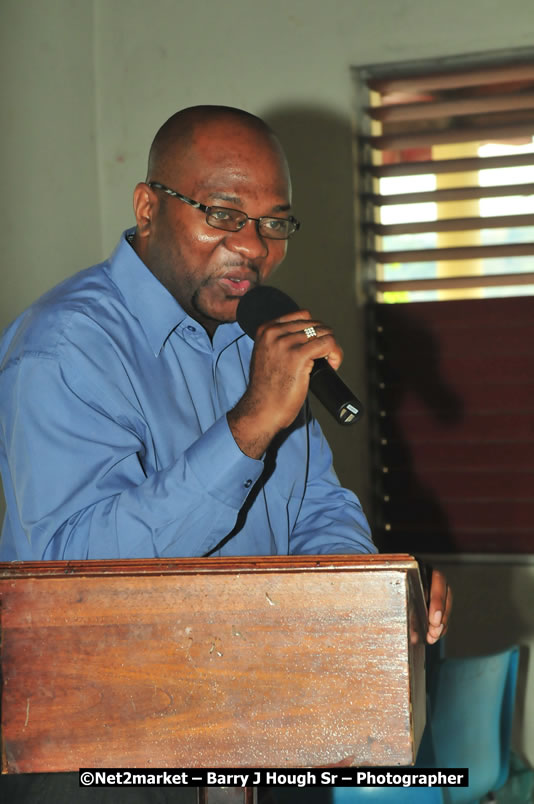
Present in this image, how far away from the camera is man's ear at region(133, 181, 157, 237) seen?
153cm

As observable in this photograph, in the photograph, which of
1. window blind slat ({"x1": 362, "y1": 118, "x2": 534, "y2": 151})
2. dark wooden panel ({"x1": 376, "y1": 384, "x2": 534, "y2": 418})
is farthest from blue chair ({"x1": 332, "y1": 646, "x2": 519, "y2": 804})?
window blind slat ({"x1": 362, "y1": 118, "x2": 534, "y2": 151})

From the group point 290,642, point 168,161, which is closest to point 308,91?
point 168,161

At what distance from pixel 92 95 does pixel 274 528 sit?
2.01 metres

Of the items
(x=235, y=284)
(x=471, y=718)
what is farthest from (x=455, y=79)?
(x=471, y=718)

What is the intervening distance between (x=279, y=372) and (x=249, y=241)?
420 millimetres

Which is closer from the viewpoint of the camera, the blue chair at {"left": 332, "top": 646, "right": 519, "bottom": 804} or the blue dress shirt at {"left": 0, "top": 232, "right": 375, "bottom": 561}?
the blue dress shirt at {"left": 0, "top": 232, "right": 375, "bottom": 561}

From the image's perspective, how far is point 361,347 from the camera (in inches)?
115

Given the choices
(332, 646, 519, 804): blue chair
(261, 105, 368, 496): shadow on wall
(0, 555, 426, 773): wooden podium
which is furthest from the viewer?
(261, 105, 368, 496): shadow on wall

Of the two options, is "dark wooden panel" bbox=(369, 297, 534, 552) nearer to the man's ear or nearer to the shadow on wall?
the shadow on wall

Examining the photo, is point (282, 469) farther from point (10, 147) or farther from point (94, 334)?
point (10, 147)

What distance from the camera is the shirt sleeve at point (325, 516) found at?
4.86ft

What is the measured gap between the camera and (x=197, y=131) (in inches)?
58.6

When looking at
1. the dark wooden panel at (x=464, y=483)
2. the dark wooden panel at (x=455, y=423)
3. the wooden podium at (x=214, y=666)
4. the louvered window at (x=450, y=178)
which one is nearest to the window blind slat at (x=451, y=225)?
the louvered window at (x=450, y=178)

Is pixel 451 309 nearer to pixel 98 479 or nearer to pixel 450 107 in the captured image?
pixel 450 107
